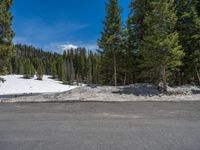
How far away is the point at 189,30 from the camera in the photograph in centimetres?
2183

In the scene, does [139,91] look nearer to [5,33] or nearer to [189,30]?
[189,30]

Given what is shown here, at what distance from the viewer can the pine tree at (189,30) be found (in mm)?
21250

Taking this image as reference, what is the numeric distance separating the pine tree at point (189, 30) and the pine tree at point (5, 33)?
16.3 m

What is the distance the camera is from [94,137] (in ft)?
19.7

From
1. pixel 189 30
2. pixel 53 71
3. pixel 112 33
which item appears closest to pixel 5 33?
pixel 112 33

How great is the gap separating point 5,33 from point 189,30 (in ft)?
58.3

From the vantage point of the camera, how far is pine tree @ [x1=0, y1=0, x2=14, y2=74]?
802 inches

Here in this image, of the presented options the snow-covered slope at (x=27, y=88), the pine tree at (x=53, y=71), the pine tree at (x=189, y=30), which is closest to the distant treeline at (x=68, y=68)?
the pine tree at (x=53, y=71)

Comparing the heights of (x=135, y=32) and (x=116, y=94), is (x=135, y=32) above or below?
above

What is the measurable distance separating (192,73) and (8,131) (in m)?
22.1

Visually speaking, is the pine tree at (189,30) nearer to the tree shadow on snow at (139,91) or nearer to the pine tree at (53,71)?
the tree shadow on snow at (139,91)

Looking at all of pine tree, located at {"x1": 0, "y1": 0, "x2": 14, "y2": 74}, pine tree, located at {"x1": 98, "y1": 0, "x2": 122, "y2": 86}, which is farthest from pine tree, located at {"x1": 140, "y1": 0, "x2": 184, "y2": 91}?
pine tree, located at {"x1": 0, "y1": 0, "x2": 14, "y2": 74}

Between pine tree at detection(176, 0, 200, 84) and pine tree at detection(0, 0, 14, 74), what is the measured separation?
53.5ft

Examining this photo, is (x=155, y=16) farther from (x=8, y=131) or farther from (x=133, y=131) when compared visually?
(x=8, y=131)
